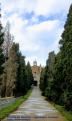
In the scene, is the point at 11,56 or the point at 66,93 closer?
the point at 66,93

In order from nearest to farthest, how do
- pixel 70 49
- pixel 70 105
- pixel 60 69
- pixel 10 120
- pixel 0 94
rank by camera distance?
pixel 10 120, pixel 70 49, pixel 70 105, pixel 60 69, pixel 0 94

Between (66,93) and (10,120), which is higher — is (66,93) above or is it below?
above

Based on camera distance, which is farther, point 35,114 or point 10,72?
point 10,72

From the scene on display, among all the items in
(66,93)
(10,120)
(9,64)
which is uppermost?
(9,64)

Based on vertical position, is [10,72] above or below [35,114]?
above

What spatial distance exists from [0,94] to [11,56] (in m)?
7.78

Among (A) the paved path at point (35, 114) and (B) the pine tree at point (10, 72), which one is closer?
(A) the paved path at point (35, 114)

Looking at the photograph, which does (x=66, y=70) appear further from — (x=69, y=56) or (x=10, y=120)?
(x=10, y=120)

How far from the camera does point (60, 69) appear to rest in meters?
38.6

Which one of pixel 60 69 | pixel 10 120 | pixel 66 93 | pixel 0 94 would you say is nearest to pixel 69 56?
pixel 66 93

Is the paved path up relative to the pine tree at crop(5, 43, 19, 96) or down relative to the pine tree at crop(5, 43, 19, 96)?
down

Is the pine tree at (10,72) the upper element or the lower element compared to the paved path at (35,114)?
upper

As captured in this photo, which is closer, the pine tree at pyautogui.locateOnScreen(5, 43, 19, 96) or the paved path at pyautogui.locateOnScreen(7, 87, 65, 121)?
the paved path at pyautogui.locateOnScreen(7, 87, 65, 121)

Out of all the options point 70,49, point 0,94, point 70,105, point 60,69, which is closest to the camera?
point 70,49
